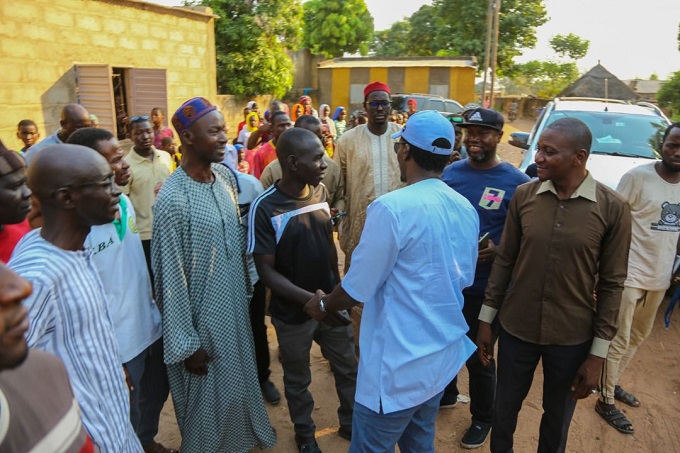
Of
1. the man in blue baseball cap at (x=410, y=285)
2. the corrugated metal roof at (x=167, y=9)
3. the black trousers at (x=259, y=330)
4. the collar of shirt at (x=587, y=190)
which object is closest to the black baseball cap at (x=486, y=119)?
the collar of shirt at (x=587, y=190)

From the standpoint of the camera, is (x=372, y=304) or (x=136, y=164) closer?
(x=372, y=304)

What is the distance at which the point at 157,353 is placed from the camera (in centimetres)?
261

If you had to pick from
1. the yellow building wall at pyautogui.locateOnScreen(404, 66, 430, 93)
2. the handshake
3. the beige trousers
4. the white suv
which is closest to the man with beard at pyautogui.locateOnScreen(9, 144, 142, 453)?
the handshake

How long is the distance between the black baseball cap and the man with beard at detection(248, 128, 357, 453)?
1.01m

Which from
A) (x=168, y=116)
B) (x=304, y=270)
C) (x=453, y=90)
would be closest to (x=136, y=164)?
(x=304, y=270)

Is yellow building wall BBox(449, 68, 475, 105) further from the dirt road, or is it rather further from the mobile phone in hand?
the mobile phone in hand

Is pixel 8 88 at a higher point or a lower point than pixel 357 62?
lower

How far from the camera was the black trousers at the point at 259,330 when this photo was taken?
3510 millimetres

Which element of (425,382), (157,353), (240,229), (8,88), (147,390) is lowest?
(147,390)

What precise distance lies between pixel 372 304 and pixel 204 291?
932 millimetres

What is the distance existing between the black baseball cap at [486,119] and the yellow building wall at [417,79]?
2049cm

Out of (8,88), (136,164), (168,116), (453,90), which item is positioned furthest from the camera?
(453,90)

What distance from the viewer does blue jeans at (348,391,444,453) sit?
1979 mm

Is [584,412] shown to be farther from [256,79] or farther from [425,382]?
[256,79]
